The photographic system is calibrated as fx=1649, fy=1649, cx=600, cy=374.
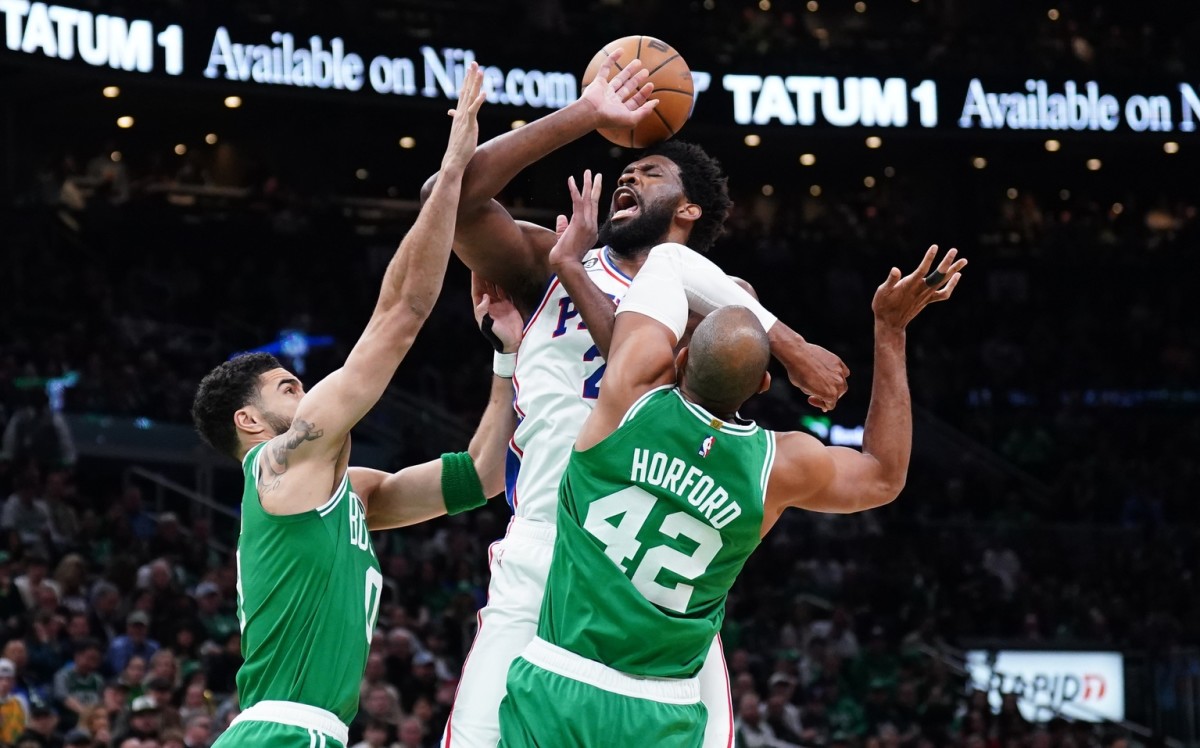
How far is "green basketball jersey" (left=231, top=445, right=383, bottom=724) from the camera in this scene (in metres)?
4.64

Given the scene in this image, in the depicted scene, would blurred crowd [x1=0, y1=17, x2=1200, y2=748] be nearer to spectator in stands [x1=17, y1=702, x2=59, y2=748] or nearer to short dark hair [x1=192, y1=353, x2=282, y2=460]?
spectator in stands [x1=17, y1=702, x2=59, y2=748]

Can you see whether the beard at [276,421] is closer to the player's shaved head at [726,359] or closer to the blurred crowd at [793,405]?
the player's shaved head at [726,359]

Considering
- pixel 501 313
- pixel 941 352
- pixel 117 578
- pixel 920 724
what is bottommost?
pixel 920 724

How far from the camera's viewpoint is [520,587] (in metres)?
4.75

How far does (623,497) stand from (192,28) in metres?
14.1

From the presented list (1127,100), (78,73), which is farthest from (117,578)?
(1127,100)

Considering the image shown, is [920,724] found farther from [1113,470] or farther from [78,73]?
[78,73]

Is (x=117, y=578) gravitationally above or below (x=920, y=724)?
above

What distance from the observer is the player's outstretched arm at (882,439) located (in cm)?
461

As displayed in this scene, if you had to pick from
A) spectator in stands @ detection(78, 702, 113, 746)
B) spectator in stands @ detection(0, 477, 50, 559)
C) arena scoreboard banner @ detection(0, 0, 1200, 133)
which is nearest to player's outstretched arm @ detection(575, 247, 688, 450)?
spectator in stands @ detection(78, 702, 113, 746)

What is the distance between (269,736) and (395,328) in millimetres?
1187

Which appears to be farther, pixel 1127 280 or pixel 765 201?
pixel 765 201

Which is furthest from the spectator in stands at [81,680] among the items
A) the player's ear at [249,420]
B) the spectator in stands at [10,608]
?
the player's ear at [249,420]

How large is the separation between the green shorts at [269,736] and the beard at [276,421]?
2.95ft
